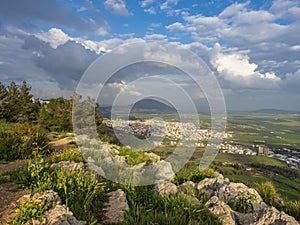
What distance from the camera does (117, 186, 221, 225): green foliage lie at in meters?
4.92

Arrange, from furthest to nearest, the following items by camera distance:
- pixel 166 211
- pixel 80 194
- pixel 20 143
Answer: pixel 20 143, pixel 80 194, pixel 166 211

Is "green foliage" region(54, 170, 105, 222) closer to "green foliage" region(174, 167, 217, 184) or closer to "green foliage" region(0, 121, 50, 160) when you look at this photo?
"green foliage" region(174, 167, 217, 184)

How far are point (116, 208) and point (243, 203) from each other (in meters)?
3.35

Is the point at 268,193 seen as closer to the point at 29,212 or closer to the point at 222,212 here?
the point at 222,212

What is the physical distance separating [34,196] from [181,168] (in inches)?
235

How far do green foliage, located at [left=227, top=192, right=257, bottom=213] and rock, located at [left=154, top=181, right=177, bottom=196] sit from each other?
4.93 ft

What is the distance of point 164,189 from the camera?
684cm

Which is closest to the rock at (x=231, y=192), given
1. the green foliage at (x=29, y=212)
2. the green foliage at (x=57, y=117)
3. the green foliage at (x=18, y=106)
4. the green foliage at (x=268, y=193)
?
the green foliage at (x=268, y=193)

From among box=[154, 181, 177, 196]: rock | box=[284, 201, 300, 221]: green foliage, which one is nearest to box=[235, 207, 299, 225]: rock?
box=[154, 181, 177, 196]: rock

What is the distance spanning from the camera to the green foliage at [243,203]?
20.9 ft

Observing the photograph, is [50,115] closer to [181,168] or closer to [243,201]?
[181,168]

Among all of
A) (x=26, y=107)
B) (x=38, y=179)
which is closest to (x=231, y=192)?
(x=38, y=179)

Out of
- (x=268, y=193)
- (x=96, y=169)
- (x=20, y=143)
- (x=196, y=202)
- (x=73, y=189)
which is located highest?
(x=20, y=143)

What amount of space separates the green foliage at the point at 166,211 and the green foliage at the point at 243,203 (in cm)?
88
